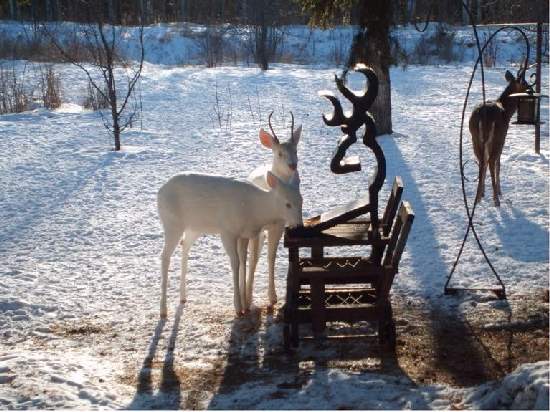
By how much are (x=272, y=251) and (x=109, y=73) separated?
24.7ft

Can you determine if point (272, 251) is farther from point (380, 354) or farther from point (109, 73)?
point (109, 73)

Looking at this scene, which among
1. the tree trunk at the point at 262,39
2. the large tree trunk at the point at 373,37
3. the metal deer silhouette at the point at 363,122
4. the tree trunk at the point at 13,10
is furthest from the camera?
the tree trunk at the point at 13,10

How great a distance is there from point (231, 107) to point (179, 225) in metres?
10.1

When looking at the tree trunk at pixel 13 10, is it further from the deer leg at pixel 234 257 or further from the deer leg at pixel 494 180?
the deer leg at pixel 234 257

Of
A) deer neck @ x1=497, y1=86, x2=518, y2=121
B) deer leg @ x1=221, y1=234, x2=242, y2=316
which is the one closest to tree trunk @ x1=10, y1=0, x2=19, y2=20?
deer neck @ x1=497, y1=86, x2=518, y2=121

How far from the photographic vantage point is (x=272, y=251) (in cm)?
728

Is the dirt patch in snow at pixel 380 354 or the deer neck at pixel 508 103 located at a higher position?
the deer neck at pixel 508 103

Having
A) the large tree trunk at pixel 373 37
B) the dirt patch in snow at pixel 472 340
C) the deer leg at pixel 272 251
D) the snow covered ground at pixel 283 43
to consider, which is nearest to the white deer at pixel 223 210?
the deer leg at pixel 272 251

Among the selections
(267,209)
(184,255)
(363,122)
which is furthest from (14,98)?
(363,122)

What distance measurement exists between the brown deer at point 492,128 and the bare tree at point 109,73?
6.43 meters

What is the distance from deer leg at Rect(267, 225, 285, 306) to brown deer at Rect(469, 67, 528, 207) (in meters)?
3.50

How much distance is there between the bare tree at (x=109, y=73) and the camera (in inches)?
537

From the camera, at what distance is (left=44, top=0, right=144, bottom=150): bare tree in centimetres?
1364

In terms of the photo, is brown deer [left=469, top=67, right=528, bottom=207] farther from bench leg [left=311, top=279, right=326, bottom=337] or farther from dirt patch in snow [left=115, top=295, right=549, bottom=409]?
bench leg [left=311, top=279, right=326, bottom=337]
